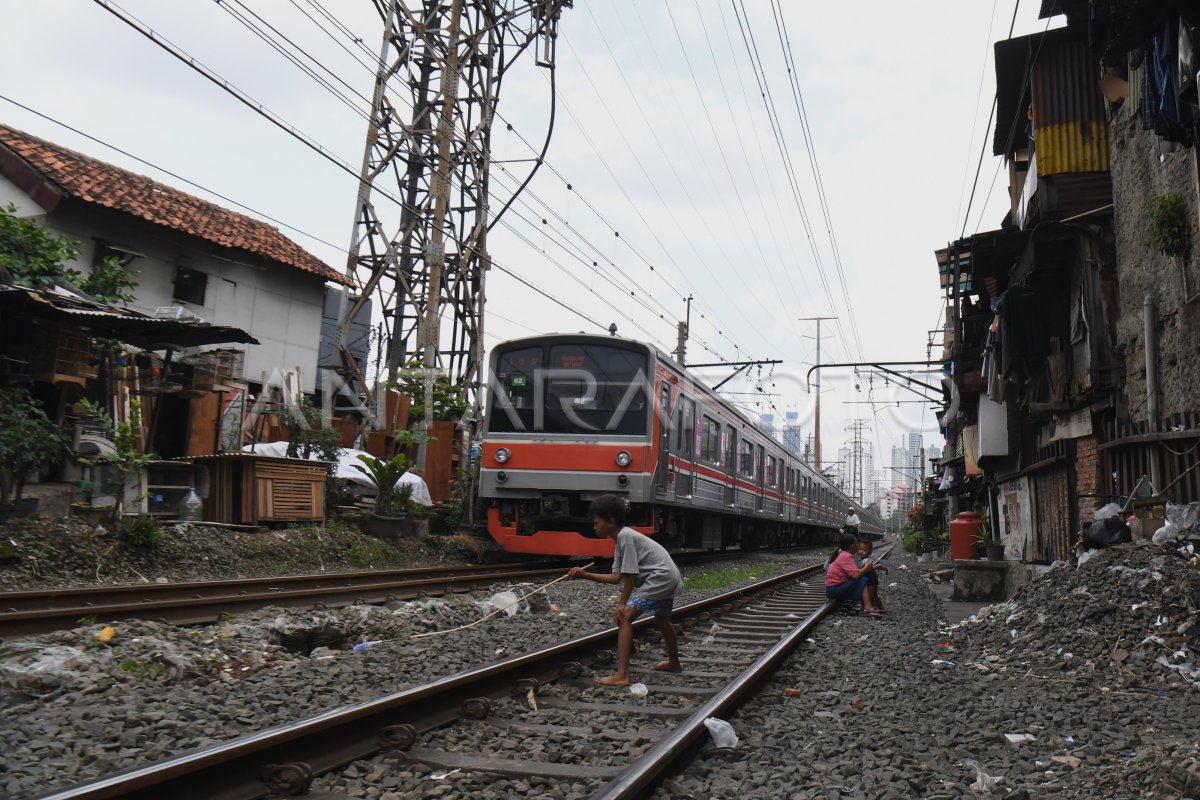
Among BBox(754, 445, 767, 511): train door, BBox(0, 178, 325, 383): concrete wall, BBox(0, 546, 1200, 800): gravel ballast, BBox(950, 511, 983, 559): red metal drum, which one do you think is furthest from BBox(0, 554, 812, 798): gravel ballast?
BBox(754, 445, 767, 511): train door

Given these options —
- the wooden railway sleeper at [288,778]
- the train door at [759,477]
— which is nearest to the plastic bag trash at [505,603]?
the wooden railway sleeper at [288,778]

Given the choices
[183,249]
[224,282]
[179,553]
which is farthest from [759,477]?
[183,249]

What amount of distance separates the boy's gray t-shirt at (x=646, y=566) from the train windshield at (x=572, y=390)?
5813mm

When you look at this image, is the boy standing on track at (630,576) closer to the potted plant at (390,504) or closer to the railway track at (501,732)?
the railway track at (501,732)

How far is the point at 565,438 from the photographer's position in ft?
37.7

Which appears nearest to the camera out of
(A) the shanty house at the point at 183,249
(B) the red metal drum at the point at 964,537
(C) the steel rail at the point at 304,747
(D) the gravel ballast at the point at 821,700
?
(C) the steel rail at the point at 304,747

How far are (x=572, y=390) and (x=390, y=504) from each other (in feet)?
12.9

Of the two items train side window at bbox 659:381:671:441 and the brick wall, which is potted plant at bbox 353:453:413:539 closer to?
train side window at bbox 659:381:671:441

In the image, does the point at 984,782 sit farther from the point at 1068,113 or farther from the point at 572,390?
the point at 1068,113

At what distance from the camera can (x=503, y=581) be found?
10.3 m

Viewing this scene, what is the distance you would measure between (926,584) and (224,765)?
1321cm

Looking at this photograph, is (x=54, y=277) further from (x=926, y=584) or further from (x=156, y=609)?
(x=926, y=584)

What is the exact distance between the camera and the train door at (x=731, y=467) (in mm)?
15734

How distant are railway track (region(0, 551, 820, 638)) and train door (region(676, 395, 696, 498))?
2.81 meters
